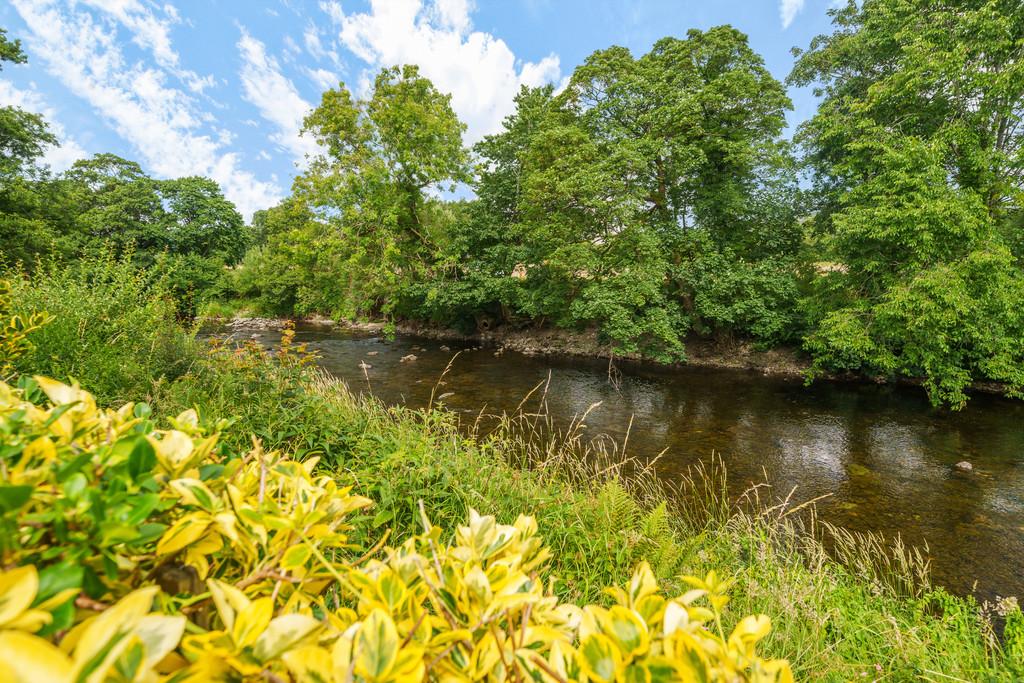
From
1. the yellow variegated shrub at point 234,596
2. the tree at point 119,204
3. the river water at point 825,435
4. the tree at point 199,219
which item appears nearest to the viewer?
the yellow variegated shrub at point 234,596

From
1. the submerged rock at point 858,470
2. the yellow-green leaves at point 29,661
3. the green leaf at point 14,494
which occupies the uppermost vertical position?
the green leaf at point 14,494

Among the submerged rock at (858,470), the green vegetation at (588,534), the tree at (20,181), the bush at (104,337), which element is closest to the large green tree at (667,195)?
the submerged rock at (858,470)

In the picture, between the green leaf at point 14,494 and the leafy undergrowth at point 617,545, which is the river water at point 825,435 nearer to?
the leafy undergrowth at point 617,545

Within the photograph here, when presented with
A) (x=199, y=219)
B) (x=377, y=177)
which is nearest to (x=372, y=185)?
(x=377, y=177)

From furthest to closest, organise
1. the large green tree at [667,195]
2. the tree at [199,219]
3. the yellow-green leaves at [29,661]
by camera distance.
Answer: the tree at [199,219]
the large green tree at [667,195]
the yellow-green leaves at [29,661]

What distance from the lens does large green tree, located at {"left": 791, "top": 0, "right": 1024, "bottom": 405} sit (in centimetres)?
963

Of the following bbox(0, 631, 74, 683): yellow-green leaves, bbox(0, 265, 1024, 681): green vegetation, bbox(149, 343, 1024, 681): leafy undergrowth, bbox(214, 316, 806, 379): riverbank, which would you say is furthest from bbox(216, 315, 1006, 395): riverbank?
bbox(0, 631, 74, 683): yellow-green leaves

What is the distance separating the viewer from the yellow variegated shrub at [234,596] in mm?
503

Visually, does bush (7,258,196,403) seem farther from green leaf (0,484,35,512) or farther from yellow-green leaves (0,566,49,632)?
yellow-green leaves (0,566,49,632)

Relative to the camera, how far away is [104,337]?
491 cm

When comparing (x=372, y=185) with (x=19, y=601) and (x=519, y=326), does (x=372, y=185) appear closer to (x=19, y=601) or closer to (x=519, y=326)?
(x=519, y=326)

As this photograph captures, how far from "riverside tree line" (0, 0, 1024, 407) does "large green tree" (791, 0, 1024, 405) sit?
2.7 inches

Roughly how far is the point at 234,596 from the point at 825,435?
1139 centimetres

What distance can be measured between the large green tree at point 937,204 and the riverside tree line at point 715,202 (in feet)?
0.22
